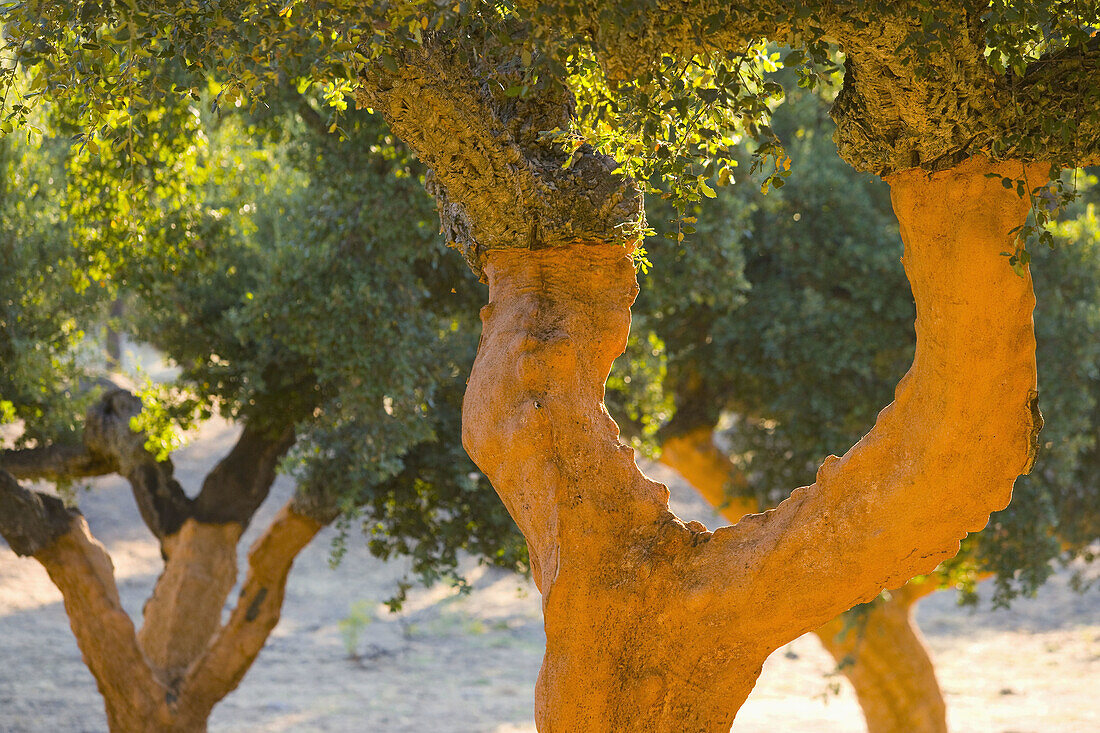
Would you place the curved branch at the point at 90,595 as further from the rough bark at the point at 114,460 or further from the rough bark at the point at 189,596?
the rough bark at the point at 114,460

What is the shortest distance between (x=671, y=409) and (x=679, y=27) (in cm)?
728

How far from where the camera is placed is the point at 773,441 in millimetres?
9516

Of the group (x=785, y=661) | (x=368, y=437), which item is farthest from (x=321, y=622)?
(x=368, y=437)

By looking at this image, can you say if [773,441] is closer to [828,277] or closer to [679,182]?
[828,277]

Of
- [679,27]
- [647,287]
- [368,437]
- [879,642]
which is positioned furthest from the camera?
[879,642]

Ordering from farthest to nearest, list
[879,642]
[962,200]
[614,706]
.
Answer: [879,642] < [614,706] < [962,200]

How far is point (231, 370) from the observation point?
26.1ft

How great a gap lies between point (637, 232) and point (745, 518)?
44.7 inches

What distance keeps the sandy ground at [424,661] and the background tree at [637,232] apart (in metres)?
7.92

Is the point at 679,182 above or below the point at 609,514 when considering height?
above

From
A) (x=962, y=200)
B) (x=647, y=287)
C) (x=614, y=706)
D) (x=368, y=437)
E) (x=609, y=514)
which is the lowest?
(x=614, y=706)

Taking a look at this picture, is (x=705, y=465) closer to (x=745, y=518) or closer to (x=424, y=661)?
(x=745, y=518)

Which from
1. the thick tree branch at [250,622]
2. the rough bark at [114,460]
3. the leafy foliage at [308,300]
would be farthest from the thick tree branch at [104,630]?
the leafy foliage at [308,300]

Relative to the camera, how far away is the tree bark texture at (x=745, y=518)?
10.5 ft
